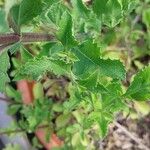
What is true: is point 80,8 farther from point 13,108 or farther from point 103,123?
point 13,108

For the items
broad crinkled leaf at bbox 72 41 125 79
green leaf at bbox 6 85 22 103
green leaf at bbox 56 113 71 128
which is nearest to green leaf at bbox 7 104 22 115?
green leaf at bbox 6 85 22 103

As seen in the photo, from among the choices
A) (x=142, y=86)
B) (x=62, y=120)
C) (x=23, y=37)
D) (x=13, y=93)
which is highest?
(x=23, y=37)

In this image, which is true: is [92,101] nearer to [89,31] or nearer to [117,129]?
[89,31]

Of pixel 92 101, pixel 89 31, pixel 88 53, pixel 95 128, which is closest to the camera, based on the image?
pixel 88 53

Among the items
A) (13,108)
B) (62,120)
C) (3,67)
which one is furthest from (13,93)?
(3,67)

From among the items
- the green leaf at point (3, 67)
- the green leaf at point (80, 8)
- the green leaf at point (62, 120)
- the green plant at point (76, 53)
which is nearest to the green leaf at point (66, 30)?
the green plant at point (76, 53)

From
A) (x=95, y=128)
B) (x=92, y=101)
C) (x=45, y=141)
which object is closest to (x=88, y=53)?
(x=92, y=101)
